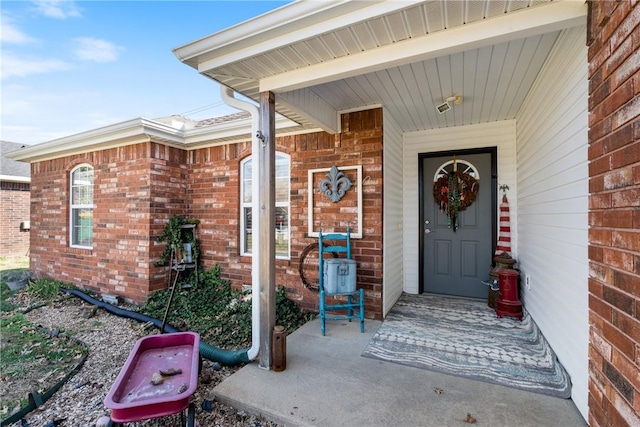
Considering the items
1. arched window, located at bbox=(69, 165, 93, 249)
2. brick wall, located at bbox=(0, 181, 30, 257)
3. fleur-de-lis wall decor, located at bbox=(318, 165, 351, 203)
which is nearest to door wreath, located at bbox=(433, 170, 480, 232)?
fleur-de-lis wall decor, located at bbox=(318, 165, 351, 203)

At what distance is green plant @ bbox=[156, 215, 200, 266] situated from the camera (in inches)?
184

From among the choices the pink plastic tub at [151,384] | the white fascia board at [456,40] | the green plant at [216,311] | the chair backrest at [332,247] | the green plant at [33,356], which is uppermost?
the white fascia board at [456,40]

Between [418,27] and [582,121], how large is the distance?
1.22 meters

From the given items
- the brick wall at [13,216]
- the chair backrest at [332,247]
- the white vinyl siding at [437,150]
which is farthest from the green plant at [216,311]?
the brick wall at [13,216]

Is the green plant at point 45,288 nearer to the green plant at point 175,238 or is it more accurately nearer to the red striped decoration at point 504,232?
the green plant at point 175,238

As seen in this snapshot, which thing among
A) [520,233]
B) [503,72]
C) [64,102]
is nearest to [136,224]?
[64,102]

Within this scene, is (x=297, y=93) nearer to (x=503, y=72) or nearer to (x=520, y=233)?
(x=503, y=72)

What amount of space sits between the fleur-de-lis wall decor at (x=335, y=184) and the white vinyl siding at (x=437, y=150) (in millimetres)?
1405

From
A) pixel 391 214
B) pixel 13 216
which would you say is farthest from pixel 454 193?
pixel 13 216

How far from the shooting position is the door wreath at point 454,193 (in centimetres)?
421

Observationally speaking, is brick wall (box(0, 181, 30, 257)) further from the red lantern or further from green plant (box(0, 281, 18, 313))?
the red lantern

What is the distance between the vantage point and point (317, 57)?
2201 millimetres

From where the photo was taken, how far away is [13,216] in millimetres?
9625

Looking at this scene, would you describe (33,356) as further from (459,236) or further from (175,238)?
(459,236)
